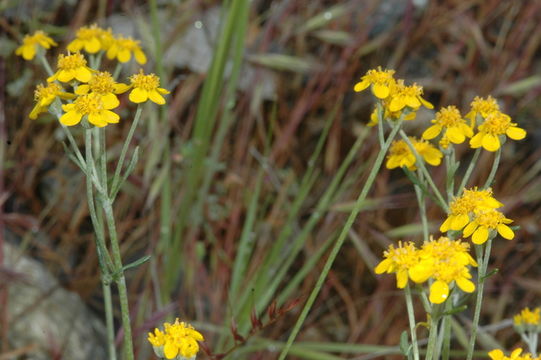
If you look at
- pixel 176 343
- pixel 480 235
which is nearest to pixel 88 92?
pixel 176 343

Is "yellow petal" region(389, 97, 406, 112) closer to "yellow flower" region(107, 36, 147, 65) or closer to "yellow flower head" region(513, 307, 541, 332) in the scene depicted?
"yellow flower head" region(513, 307, 541, 332)

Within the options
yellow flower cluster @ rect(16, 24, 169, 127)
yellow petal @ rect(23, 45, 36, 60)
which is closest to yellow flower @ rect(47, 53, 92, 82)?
yellow flower cluster @ rect(16, 24, 169, 127)

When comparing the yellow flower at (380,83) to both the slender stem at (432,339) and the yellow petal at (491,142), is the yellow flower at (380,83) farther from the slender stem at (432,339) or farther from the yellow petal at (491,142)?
the slender stem at (432,339)

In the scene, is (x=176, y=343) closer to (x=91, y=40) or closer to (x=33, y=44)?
(x=91, y=40)

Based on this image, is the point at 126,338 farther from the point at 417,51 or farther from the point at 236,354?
the point at 417,51

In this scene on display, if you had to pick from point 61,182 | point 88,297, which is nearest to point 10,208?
point 61,182

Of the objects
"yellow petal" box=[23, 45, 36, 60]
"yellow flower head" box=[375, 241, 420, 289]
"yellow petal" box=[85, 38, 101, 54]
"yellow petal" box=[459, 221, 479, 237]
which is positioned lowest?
"yellow flower head" box=[375, 241, 420, 289]
